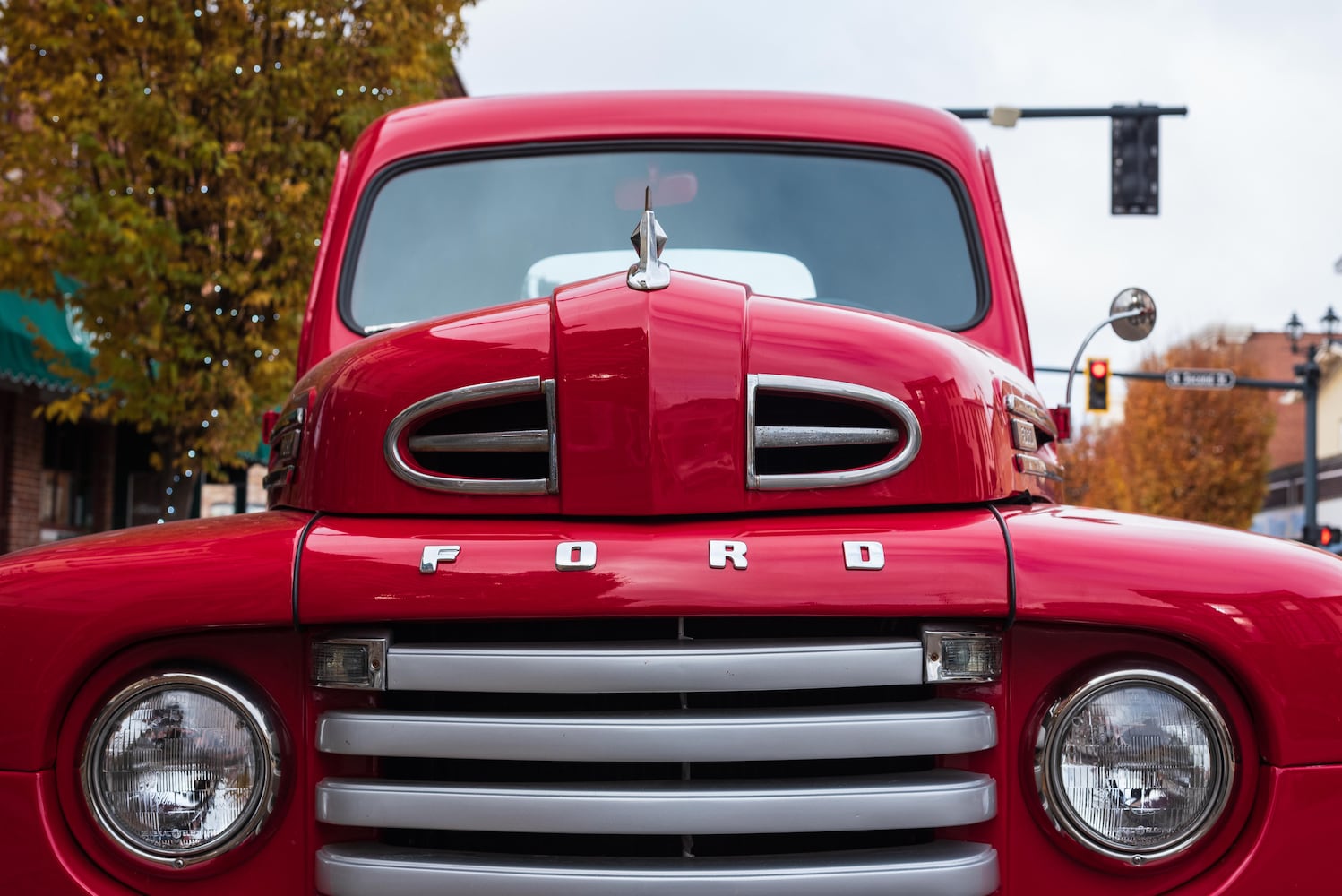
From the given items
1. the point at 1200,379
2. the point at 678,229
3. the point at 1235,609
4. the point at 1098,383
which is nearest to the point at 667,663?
the point at 1235,609

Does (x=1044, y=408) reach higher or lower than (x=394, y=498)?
higher

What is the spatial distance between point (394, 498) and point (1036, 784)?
98 cm

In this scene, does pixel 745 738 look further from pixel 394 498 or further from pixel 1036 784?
pixel 394 498

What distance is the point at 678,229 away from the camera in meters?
3.32

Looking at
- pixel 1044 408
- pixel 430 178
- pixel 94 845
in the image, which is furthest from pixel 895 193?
pixel 94 845

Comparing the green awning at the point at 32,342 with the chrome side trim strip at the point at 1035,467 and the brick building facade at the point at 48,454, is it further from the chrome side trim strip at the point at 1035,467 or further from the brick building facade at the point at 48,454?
the chrome side trim strip at the point at 1035,467

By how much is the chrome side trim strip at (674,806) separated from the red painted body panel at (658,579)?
21 centimetres

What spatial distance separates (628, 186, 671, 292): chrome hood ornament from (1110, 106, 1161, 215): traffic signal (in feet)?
45.5

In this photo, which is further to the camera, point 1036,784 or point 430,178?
point 430,178

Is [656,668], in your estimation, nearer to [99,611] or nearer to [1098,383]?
[99,611]

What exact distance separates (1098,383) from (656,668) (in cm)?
2591

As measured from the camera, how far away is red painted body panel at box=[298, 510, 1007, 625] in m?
1.69

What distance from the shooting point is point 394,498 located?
196 centimetres

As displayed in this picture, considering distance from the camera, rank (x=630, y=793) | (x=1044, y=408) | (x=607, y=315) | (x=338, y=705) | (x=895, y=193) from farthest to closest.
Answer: (x=895, y=193), (x=1044, y=408), (x=607, y=315), (x=338, y=705), (x=630, y=793)
